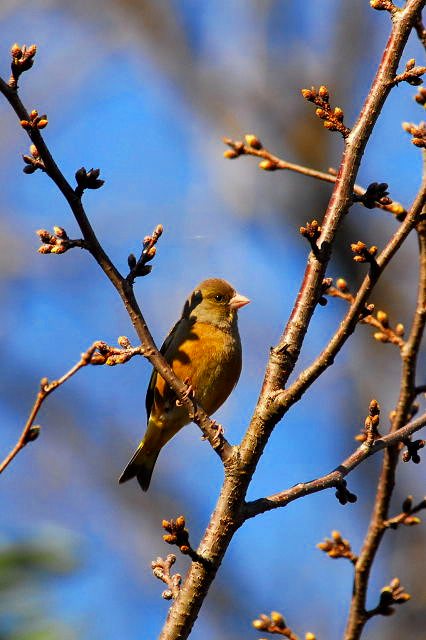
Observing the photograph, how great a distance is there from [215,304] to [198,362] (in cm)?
65

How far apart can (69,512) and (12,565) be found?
9.03 metres

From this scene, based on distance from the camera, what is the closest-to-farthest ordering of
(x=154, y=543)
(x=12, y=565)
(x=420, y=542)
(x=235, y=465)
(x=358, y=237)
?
(x=12, y=565), (x=235, y=465), (x=420, y=542), (x=358, y=237), (x=154, y=543)

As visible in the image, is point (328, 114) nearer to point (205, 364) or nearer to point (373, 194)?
point (373, 194)

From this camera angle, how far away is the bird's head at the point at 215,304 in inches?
226

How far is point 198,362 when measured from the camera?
17.7ft

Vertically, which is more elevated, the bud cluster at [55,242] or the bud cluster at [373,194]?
the bud cluster at [373,194]

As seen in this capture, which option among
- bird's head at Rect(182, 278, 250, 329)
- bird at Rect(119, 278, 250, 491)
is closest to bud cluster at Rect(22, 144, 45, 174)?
bird at Rect(119, 278, 250, 491)

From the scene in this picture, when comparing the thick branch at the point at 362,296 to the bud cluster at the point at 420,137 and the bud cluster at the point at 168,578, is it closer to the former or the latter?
the bud cluster at the point at 420,137

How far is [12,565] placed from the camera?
2869 millimetres

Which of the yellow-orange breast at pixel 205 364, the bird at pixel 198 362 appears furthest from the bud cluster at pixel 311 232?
the yellow-orange breast at pixel 205 364

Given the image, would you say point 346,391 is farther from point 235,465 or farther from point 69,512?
point 235,465

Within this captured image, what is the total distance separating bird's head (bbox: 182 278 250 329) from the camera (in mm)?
5750

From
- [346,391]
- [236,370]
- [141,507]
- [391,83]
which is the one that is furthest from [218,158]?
[391,83]

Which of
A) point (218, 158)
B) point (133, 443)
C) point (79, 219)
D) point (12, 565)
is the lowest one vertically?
point (12, 565)
